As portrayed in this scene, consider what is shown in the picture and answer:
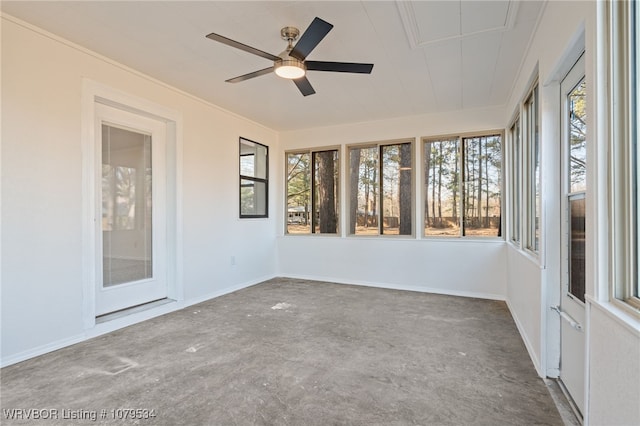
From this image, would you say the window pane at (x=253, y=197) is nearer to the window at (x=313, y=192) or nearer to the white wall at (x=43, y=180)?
the window at (x=313, y=192)

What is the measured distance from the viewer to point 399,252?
5090mm

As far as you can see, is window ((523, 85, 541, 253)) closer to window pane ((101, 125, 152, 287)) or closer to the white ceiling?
the white ceiling

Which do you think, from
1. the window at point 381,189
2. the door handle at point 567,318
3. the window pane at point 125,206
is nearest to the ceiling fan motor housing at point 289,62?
the window pane at point 125,206

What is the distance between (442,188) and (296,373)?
3619 mm

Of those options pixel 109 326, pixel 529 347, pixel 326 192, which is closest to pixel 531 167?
pixel 529 347

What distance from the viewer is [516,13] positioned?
2.37 m

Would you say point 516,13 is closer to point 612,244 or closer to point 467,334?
point 612,244

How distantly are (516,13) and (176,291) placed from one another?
14.5ft

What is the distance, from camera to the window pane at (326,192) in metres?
5.69

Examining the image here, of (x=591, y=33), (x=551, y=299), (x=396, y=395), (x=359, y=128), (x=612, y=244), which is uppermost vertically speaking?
(x=359, y=128)

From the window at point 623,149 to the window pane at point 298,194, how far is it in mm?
4780

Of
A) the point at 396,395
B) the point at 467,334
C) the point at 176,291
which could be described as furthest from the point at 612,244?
the point at 176,291

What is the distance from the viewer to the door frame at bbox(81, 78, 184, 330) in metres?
3.02

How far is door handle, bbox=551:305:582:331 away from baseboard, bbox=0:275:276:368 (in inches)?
152
